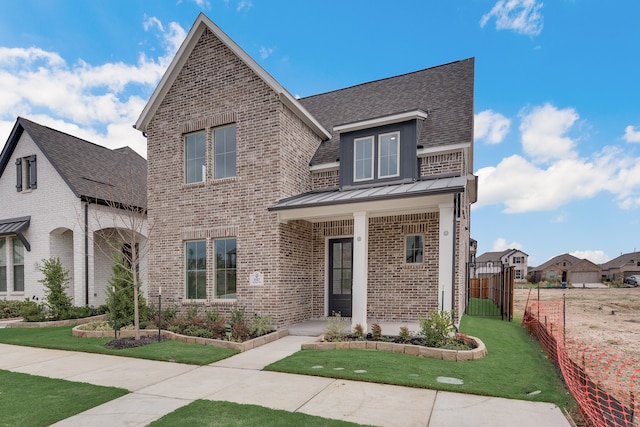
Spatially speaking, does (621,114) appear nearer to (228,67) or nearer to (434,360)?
(434,360)

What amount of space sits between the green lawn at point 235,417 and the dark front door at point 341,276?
6569mm

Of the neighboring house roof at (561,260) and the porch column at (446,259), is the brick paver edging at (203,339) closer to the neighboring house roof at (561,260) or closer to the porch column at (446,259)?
the porch column at (446,259)

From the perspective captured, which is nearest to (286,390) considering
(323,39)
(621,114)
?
(323,39)

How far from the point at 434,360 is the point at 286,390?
2940 mm

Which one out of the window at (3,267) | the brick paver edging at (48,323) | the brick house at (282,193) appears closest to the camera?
the brick house at (282,193)

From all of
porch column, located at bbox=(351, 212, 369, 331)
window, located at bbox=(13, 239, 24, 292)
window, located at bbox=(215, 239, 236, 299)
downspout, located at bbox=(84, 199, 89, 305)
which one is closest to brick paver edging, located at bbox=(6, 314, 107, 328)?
downspout, located at bbox=(84, 199, 89, 305)

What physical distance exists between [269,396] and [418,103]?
→ 10.8 metres

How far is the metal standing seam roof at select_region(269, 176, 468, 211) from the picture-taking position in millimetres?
7766

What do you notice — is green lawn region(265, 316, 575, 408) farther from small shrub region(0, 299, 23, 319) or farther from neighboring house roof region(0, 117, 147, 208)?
small shrub region(0, 299, 23, 319)

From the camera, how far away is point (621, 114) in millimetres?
14531

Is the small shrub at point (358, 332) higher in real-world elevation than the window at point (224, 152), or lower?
lower

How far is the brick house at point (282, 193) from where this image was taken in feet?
31.6

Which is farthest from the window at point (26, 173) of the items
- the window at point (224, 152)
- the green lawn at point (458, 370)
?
the green lawn at point (458, 370)

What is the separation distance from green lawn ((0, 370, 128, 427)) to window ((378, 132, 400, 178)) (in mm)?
8086
